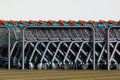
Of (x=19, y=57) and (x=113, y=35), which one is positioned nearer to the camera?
(x=19, y=57)
